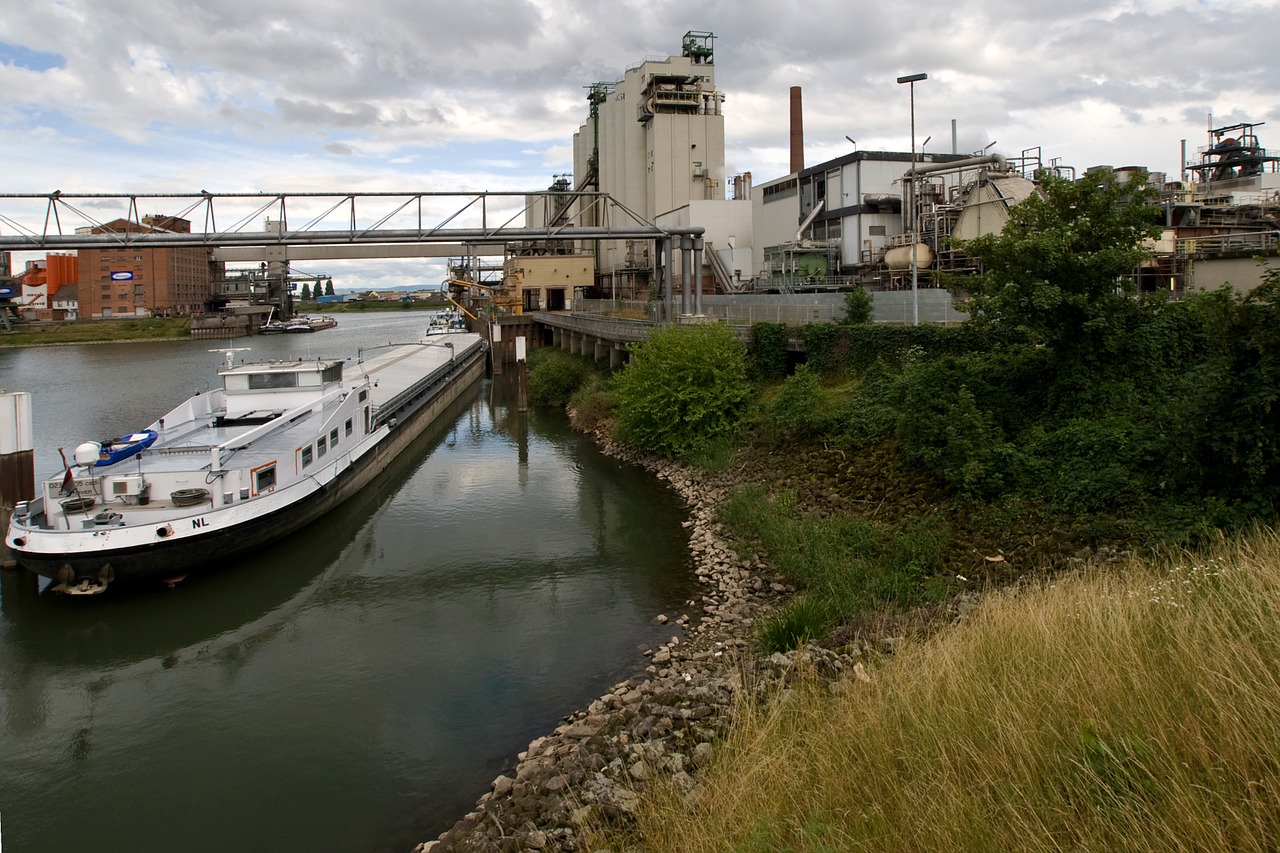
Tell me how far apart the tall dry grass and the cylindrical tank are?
2906 centimetres

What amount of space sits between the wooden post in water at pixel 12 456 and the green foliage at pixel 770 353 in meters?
20.5

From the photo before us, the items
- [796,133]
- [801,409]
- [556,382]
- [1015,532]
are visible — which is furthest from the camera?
[796,133]

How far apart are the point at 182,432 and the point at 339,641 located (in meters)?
10.5

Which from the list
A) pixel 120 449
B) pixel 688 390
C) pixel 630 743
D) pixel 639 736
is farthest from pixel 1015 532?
pixel 120 449

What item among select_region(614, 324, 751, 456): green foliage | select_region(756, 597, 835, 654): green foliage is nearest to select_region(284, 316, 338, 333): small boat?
select_region(614, 324, 751, 456): green foliage

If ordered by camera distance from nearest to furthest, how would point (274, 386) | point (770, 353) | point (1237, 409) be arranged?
point (1237, 409)
point (274, 386)
point (770, 353)

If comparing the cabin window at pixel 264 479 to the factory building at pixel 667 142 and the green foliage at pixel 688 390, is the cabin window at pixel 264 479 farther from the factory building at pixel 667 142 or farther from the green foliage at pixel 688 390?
the factory building at pixel 667 142

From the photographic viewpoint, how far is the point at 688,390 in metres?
26.2

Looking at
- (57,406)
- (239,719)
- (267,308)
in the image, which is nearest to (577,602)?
(239,719)

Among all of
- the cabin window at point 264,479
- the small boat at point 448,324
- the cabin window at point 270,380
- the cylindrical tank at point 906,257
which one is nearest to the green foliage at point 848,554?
the cabin window at point 264,479

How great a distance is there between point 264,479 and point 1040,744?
17.2m

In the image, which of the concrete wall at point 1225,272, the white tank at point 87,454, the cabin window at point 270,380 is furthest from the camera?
the concrete wall at point 1225,272

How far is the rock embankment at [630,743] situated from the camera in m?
7.98

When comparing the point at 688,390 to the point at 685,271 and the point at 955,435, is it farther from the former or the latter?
the point at 955,435
